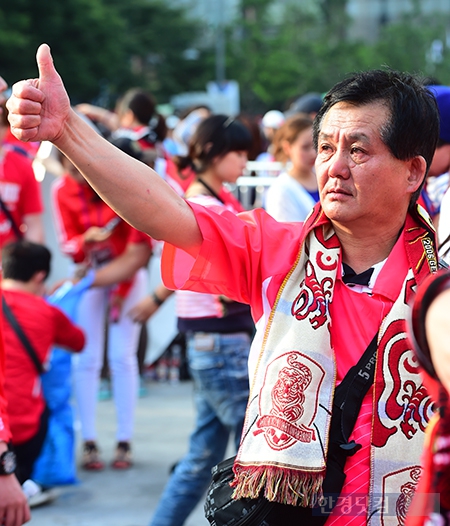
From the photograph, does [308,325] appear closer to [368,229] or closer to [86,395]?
[368,229]

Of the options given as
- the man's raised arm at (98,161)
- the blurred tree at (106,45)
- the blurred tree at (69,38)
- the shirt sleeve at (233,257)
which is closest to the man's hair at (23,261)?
the shirt sleeve at (233,257)

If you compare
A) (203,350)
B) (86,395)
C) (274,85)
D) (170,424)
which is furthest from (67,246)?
(274,85)

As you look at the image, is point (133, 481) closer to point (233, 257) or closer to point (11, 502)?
point (11, 502)

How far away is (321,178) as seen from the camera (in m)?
2.38

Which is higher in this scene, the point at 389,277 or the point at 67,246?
the point at 389,277

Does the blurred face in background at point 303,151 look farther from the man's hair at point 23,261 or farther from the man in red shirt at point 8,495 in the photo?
the man in red shirt at point 8,495

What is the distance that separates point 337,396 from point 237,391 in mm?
1808

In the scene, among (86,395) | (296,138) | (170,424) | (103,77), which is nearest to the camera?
(296,138)

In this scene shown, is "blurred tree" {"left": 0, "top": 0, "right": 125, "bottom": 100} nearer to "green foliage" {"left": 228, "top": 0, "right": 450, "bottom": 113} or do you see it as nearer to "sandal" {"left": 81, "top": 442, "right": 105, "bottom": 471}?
"green foliage" {"left": 228, "top": 0, "right": 450, "bottom": 113}

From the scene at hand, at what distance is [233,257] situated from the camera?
234 centimetres

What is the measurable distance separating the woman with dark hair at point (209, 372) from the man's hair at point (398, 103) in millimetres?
1594

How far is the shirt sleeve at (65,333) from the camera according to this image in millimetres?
4902

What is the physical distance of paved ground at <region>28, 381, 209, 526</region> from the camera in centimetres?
482

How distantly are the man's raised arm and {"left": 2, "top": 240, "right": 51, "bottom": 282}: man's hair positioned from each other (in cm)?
276
